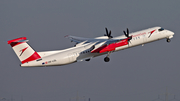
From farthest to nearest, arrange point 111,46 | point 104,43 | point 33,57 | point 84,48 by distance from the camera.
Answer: point 111,46 → point 84,48 → point 104,43 → point 33,57

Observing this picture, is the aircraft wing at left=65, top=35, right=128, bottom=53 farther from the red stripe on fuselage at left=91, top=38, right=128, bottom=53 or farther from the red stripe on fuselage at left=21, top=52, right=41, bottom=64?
the red stripe on fuselage at left=21, top=52, right=41, bottom=64

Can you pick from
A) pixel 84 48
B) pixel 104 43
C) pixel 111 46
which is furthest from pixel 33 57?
pixel 111 46

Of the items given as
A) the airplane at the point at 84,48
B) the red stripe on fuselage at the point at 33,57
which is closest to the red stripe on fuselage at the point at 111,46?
the airplane at the point at 84,48

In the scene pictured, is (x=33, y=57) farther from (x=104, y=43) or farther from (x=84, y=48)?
(x=104, y=43)

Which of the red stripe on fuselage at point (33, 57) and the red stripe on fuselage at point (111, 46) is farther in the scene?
the red stripe on fuselage at point (111, 46)

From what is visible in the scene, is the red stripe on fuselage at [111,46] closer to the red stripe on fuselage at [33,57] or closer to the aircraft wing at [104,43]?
the aircraft wing at [104,43]

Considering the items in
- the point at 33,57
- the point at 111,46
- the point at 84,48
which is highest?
the point at 33,57

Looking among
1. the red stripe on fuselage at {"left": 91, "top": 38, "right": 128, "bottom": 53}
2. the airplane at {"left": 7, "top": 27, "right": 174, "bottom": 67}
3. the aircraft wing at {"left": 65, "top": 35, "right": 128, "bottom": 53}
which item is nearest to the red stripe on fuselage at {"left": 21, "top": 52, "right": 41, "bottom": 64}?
the airplane at {"left": 7, "top": 27, "right": 174, "bottom": 67}

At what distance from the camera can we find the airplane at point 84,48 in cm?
4462

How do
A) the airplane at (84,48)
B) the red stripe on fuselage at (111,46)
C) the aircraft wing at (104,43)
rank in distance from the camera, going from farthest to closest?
the red stripe on fuselage at (111,46) → the aircraft wing at (104,43) → the airplane at (84,48)

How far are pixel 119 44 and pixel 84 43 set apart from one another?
536 centimetres

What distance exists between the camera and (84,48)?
47625 millimetres

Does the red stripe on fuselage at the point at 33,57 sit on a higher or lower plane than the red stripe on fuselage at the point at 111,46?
higher

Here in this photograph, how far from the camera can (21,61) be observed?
44688mm
